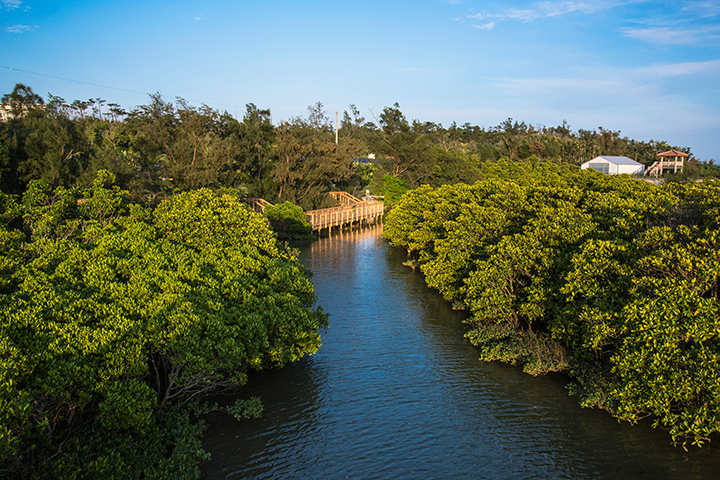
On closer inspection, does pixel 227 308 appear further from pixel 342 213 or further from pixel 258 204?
pixel 342 213

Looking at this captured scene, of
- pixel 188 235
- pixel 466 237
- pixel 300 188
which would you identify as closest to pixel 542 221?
pixel 466 237

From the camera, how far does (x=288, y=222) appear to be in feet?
142

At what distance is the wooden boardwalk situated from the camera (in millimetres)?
45625

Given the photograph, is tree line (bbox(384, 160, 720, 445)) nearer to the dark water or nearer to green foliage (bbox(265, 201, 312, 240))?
the dark water

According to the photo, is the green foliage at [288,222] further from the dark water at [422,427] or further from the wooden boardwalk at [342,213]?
the dark water at [422,427]

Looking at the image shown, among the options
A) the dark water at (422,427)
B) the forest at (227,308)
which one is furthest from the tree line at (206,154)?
the dark water at (422,427)

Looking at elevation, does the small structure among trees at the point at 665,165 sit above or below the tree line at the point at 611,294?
above

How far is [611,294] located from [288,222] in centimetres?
3255

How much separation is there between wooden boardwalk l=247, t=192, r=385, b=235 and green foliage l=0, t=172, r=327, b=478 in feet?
86.2

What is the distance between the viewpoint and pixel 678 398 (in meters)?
11.1

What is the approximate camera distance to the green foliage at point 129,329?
8.95 metres

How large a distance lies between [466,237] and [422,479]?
45.9 ft

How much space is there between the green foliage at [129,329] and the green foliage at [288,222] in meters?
23.7

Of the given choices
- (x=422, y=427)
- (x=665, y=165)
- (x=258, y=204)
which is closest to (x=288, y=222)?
(x=258, y=204)
